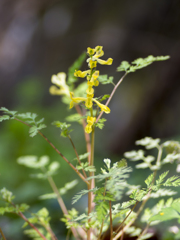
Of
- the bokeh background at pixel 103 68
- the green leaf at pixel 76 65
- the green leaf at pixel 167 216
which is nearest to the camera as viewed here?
the green leaf at pixel 167 216

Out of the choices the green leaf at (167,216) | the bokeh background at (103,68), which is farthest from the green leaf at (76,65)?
the bokeh background at (103,68)

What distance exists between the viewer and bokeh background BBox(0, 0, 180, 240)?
2.30 metres

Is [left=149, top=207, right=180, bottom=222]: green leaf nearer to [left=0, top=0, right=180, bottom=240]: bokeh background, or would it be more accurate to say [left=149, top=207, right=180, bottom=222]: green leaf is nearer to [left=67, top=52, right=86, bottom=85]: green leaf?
[left=67, top=52, right=86, bottom=85]: green leaf

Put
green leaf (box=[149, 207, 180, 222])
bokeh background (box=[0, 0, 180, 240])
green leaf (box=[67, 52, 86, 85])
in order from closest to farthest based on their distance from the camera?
1. green leaf (box=[149, 207, 180, 222])
2. green leaf (box=[67, 52, 86, 85])
3. bokeh background (box=[0, 0, 180, 240])

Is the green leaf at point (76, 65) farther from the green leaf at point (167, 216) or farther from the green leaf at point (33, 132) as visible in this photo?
the green leaf at point (167, 216)

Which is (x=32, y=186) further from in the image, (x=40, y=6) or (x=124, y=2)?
(x=40, y=6)

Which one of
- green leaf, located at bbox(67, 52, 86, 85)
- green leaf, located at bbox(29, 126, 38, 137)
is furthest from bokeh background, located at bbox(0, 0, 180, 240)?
green leaf, located at bbox(29, 126, 38, 137)

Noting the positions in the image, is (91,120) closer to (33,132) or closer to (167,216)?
(33,132)

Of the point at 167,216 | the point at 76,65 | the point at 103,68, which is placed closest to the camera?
the point at 167,216

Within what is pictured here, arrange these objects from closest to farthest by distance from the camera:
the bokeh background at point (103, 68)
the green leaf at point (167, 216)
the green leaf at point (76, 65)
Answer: the green leaf at point (167, 216)
the green leaf at point (76, 65)
the bokeh background at point (103, 68)

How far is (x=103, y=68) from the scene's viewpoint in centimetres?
264

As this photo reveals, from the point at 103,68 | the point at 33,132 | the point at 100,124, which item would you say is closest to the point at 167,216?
the point at 100,124

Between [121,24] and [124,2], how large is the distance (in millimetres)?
236

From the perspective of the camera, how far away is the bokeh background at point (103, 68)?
2.30m
